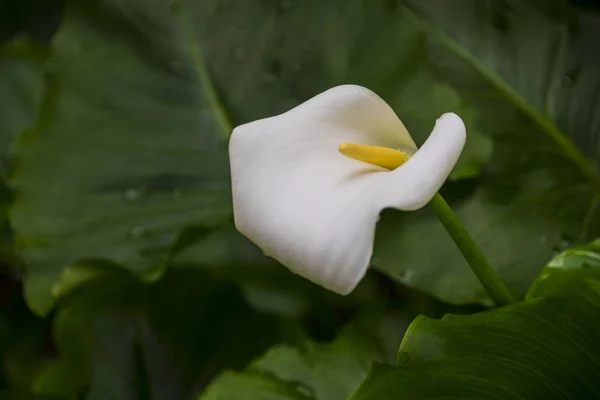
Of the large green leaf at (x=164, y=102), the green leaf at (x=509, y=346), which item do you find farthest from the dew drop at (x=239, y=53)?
the green leaf at (x=509, y=346)

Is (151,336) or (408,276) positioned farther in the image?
(151,336)

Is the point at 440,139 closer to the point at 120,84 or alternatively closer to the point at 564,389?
the point at 564,389

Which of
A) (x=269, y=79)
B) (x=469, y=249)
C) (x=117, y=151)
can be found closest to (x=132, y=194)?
(x=117, y=151)

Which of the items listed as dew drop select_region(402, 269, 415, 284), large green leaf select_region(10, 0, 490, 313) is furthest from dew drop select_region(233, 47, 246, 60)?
dew drop select_region(402, 269, 415, 284)

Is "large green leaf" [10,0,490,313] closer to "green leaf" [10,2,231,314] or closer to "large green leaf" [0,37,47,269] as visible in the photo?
"green leaf" [10,2,231,314]

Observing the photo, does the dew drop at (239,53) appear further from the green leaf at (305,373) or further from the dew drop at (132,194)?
the green leaf at (305,373)

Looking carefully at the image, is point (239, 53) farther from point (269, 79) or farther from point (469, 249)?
point (469, 249)

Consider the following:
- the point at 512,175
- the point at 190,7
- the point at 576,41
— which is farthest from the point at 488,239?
the point at 190,7
